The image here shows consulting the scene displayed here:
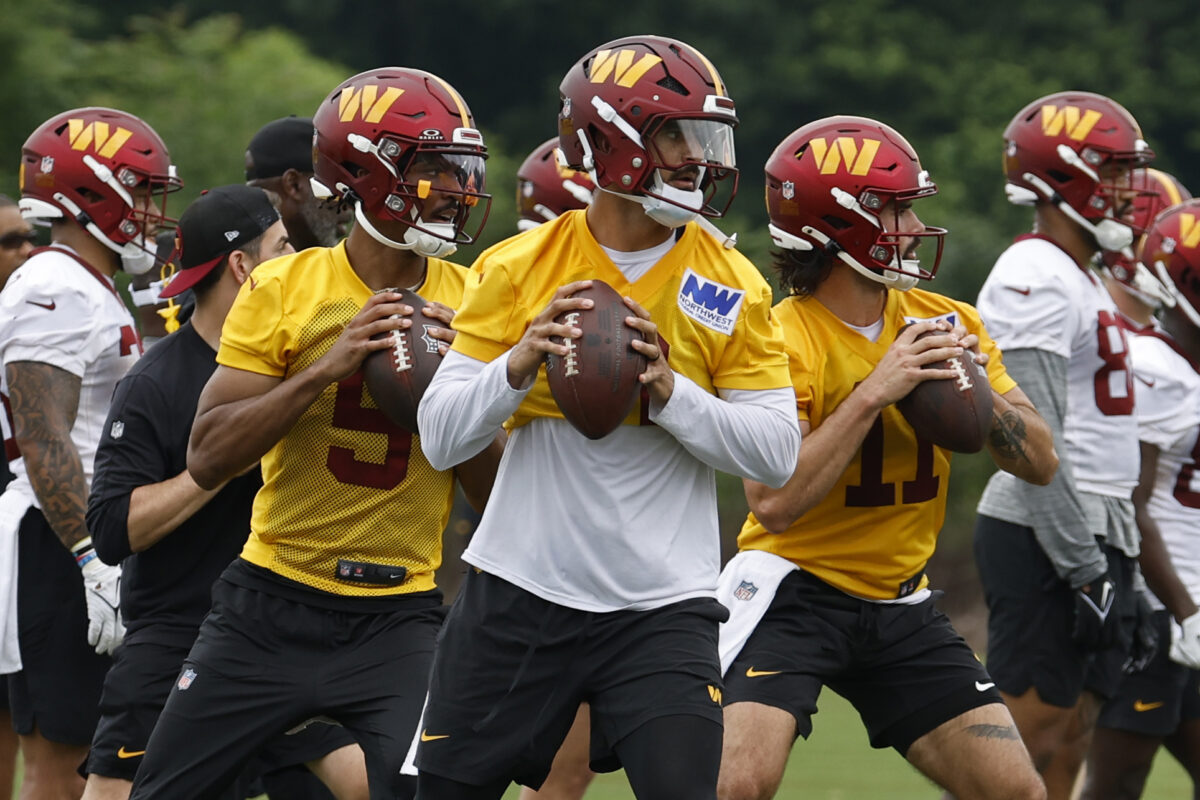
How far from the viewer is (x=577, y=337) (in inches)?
158

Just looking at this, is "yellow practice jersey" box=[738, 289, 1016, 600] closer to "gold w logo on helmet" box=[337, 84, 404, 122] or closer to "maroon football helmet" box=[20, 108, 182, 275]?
"gold w logo on helmet" box=[337, 84, 404, 122]

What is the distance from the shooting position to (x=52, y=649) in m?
5.93

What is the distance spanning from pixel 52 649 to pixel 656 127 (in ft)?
9.22

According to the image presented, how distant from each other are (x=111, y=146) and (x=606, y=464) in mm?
2900

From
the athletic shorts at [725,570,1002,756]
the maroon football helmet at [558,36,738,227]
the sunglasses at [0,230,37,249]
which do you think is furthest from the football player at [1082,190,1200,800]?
the sunglasses at [0,230,37,249]

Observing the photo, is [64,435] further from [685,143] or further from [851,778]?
[851,778]

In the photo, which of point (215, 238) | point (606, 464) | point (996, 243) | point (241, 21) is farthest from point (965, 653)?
point (241, 21)

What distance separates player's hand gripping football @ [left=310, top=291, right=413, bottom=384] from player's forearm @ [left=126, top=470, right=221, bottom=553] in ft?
2.34

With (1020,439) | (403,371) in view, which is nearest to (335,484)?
(403,371)

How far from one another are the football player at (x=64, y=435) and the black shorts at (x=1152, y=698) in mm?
3392

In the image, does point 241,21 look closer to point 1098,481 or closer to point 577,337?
point 1098,481

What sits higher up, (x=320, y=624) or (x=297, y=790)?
(x=320, y=624)

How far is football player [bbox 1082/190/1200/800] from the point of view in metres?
6.66

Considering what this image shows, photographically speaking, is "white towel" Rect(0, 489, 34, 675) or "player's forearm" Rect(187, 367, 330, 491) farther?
"white towel" Rect(0, 489, 34, 675)
